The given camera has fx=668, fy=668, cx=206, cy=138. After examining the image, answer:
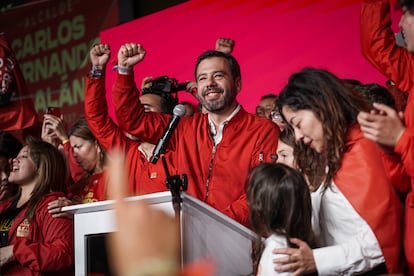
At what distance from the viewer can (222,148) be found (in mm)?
2801

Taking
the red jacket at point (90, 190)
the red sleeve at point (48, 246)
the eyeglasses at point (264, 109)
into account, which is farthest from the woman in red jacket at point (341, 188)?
the eyeglasses at point (264, 109)

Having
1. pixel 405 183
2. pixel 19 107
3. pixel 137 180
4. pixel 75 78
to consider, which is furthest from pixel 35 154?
pixel 75 78

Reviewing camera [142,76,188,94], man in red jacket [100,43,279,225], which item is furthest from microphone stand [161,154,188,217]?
camera [142,76,188,94]

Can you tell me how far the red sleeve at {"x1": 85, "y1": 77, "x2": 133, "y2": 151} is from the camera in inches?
121

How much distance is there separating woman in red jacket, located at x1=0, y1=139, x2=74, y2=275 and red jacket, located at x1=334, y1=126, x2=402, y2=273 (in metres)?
1.34

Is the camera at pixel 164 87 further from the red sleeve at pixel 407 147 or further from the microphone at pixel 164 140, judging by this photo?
the red sleeve at pixel 407 147

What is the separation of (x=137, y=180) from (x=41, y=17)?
8.91 ft

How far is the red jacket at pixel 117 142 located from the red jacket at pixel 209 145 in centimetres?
17

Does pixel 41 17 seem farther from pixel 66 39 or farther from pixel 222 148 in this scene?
pixel 222 148

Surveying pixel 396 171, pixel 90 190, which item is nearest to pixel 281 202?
pixel 396 171

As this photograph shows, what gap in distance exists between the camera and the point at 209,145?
2846 millimetres

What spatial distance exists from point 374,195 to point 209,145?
3.66 ft

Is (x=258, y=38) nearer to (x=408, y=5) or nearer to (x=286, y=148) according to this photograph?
(x=286, y=148)

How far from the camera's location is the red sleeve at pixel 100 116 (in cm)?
307
